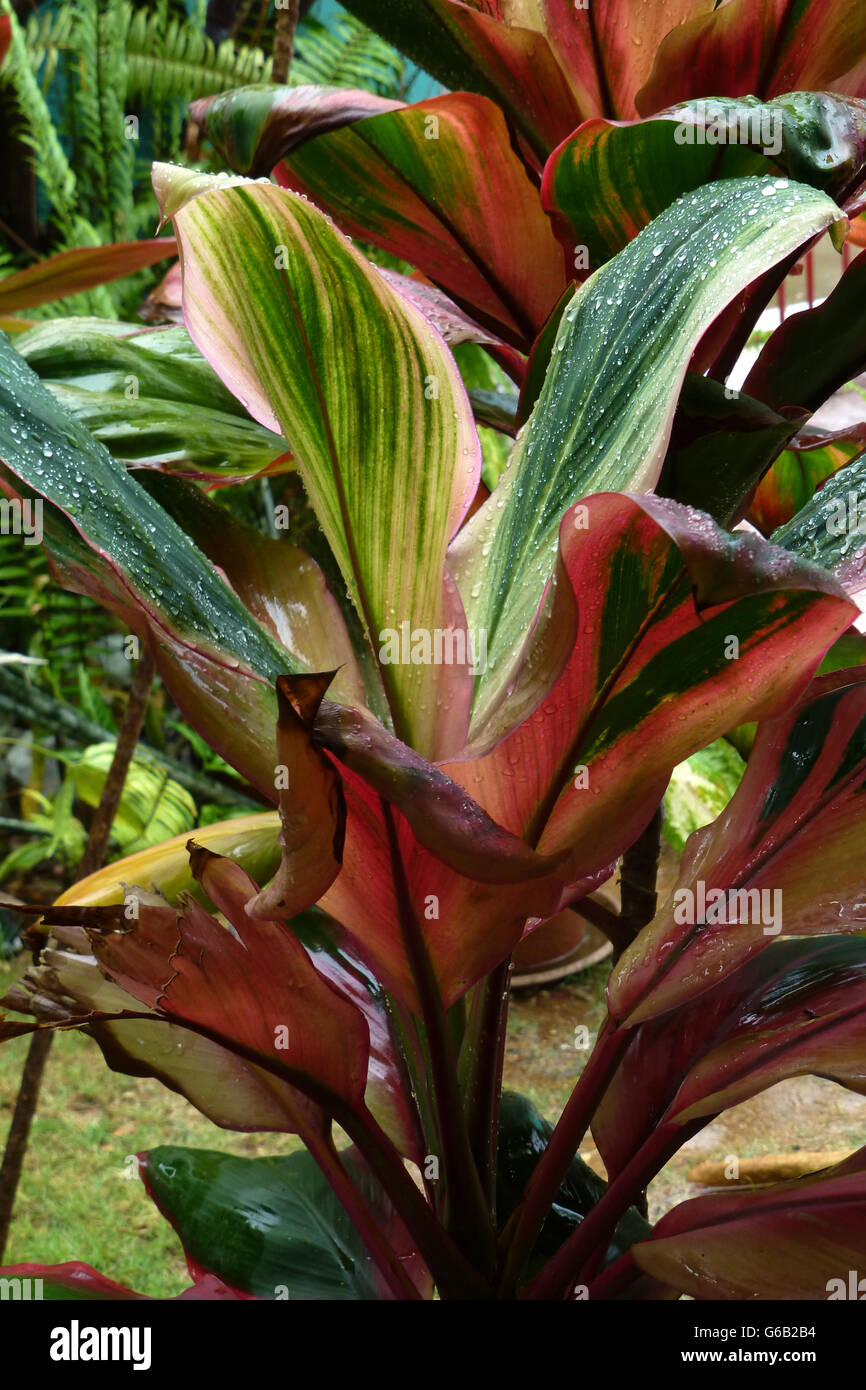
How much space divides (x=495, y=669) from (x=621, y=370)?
0.12 meters

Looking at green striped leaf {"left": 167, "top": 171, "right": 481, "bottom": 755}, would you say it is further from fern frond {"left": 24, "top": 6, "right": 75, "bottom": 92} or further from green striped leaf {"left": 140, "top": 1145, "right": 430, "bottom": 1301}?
fern frond {"left": 24, "top": 6, "right": 75, "bottom": 92}

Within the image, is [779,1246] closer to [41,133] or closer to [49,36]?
[41,133]

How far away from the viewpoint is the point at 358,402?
1.55 feet

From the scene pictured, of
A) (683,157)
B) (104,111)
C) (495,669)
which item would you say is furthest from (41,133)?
(495,669)

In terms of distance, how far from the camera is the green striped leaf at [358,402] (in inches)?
18.5

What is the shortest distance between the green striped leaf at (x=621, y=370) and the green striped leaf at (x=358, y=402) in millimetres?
27

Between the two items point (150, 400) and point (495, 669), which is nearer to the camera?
point (495, 669)

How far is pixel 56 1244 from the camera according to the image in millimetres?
1549

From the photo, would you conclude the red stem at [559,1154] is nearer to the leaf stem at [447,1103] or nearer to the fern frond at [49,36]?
the leaf stem at [447,1103]

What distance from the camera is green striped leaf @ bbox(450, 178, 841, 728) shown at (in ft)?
1.29

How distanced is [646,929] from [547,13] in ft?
1.61

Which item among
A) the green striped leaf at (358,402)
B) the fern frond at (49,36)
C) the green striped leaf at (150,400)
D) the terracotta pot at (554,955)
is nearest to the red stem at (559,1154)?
the green striped leaf at (358,402)

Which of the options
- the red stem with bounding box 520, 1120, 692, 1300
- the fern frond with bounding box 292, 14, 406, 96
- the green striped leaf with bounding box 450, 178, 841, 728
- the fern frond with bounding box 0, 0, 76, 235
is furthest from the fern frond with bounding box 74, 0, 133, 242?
the red stem with bounding box 520, 1120, 692, 1300

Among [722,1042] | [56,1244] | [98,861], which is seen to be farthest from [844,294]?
[56,1244]
